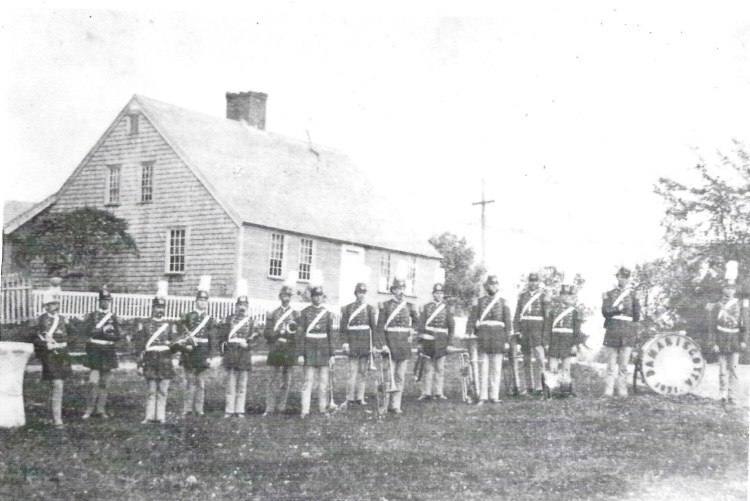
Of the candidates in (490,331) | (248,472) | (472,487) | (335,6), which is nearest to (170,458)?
(248,472)

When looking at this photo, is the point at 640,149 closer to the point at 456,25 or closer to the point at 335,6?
the point at 456,25

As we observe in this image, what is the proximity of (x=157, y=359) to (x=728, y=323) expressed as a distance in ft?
19.4

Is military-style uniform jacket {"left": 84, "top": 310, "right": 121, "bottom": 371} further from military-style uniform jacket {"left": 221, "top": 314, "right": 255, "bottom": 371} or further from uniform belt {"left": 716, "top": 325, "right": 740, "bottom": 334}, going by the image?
uniform belt {"left": 716, "top": 325, "right": 740, "bottom": 334}

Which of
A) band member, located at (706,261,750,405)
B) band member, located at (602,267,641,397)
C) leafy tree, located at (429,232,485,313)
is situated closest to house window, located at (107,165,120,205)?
leafy tree, located at (429,232,485,313)

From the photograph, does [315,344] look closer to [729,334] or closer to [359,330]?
[359,330]

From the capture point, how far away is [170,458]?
7.18m

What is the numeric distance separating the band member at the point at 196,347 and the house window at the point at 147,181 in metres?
2.07

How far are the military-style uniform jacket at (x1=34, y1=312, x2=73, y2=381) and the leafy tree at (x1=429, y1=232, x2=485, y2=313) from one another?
6691mm

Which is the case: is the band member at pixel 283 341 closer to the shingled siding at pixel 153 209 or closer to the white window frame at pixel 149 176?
the shingled siding at pixel 153 209

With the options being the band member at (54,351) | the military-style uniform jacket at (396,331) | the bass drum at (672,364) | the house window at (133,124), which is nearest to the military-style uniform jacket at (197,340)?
the band member at (54,351)

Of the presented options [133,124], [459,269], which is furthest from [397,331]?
[459,269]

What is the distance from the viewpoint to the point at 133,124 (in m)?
9.76

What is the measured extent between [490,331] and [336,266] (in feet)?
19.1

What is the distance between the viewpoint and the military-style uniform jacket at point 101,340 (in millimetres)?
8617
